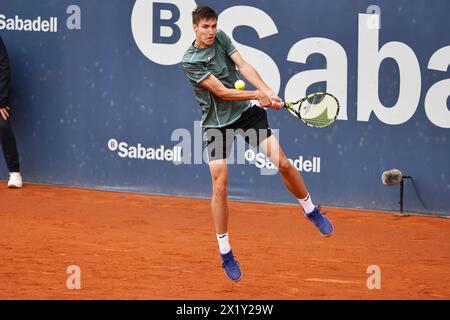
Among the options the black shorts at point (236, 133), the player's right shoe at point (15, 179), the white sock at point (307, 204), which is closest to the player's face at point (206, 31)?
the black shorts at point (236, 133)

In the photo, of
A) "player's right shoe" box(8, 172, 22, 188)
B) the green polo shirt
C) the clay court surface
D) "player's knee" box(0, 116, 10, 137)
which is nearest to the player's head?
the green polo shirt

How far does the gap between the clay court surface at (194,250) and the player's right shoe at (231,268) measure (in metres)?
0.12

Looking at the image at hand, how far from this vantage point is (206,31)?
7379mm

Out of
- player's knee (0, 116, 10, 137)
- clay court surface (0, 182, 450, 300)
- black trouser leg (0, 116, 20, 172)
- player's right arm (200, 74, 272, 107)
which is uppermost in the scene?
player's right arm (200, 74, 272, 107)

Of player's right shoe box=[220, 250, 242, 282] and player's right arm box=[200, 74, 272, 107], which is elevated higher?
player's right arm box=[200, 74, 272, 107]

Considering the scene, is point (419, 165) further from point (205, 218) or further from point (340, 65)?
point (205, 218)

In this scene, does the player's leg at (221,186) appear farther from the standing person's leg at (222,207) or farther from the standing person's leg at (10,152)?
the standing person's leg at (10,152)

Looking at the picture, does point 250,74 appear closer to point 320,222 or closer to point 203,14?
point 203,14

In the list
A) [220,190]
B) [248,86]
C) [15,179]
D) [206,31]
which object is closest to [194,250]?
[220,190]

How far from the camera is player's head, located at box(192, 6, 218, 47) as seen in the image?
23.9ft

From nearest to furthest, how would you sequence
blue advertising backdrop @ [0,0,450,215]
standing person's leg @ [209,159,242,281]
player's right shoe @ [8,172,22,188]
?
standing person's leg @ [209,159,242,281] → blue advertising backdrop @ [0,0,450,215] → player's right shoe @ [8,172,22,188]

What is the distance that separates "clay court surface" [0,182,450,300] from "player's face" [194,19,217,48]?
1.94m

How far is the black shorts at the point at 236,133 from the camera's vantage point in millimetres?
7574

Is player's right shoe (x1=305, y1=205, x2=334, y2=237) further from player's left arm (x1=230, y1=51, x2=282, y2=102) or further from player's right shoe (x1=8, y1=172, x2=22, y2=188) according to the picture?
player's right shoe (x1=8, y1=172, x2=22, y2=188)
